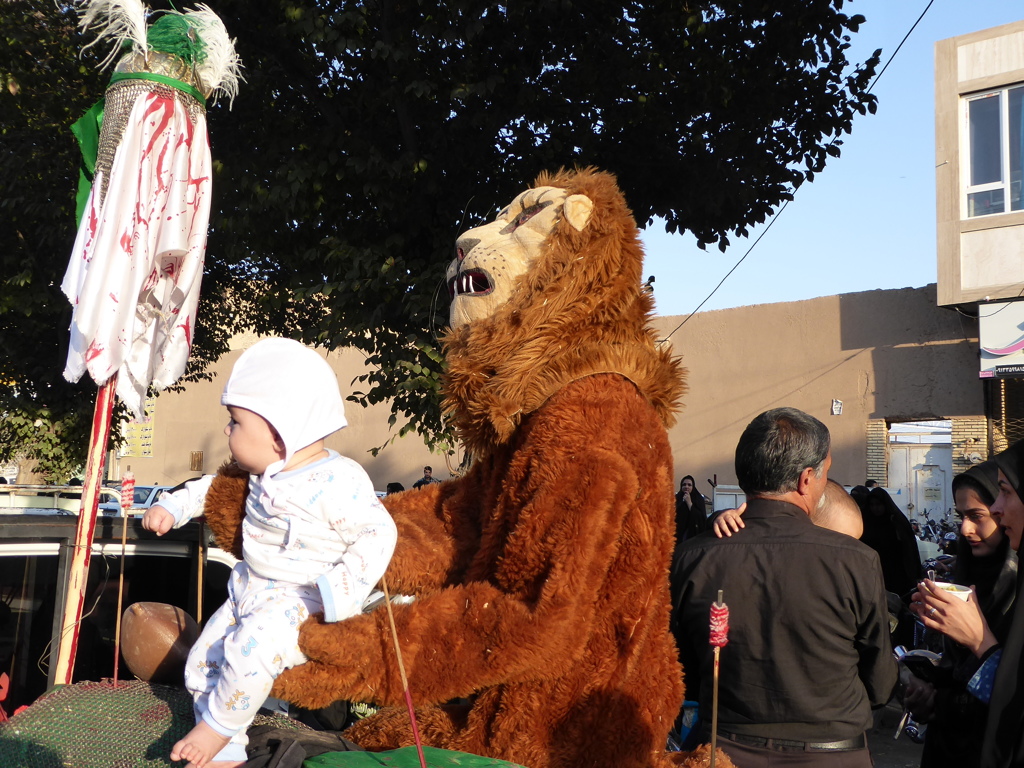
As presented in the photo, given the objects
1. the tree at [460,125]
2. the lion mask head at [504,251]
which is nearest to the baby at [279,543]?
the lion mask head at [504,251]

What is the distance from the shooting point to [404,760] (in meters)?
1.99

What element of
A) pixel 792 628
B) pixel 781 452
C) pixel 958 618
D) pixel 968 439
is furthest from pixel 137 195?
pixel 968 439

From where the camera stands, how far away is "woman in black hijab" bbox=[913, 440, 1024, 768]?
2162 millimetres

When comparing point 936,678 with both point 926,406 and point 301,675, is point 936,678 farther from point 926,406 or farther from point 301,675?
point 926,406

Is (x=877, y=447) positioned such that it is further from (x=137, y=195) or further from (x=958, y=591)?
(x=137, y=195)

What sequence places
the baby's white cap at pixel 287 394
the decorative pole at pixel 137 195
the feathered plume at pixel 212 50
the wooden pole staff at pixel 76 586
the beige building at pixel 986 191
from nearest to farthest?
the baby's white cap at pixel 287 394 < the wooden pole staff at pixel 76 586 < the decorative pole at pixel 137 195 < the feathered plume at pixel 212 50 < the beige building at pixel 986 191

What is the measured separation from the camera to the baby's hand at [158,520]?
2.29 metres

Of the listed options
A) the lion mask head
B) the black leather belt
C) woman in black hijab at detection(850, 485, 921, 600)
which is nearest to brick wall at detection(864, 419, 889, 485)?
woman in black hijab at detection(850, 485, 921, 600)

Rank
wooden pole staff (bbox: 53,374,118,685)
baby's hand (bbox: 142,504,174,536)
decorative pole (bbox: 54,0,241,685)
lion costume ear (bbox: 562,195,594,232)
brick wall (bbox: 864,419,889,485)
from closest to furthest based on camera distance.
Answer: baby's hand (bbox: 142,504,174,536), lion costume ear (bbox: 562,195,594,232), wooden pole staff (bbox: 53,374,118,685), decorative pole (bbox: 54,0,241,685), brick wall (bbox: 864,419,889,485)

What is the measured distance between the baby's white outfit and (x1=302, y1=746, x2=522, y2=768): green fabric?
19 centimetres

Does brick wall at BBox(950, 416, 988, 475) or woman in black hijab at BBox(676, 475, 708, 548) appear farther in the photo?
brick wall at BBox(950, 416, 988, 475)

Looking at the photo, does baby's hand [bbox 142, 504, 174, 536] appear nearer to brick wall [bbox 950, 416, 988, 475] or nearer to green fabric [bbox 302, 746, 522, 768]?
green fabric [bbox 302, 746, 522, 768]

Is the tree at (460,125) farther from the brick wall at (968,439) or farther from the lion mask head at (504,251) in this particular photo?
A: the brick wall at (968,439)

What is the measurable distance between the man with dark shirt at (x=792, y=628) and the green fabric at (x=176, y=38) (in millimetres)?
2412
